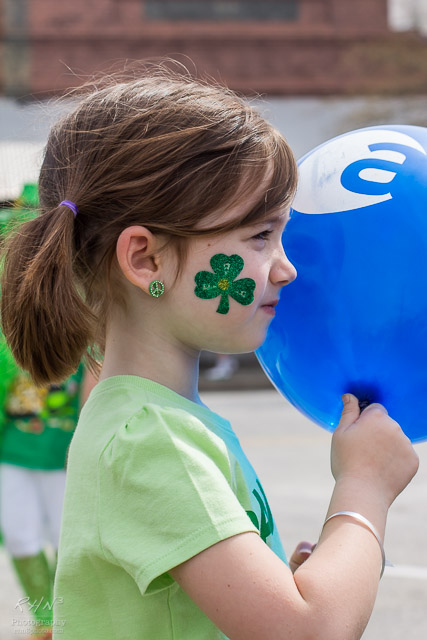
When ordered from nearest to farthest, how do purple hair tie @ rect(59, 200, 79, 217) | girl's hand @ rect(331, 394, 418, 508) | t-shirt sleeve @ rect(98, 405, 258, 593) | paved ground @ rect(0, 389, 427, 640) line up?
1. t-shirt sleeve @ rect(98, 405, 258, 593)
2. girl's hand @ rect(331, 394, 418, 508)
3. purple hair tie @ rect(59, 200, 79, 217)
4. paved ground @ rect(0, 389, 427, 640)

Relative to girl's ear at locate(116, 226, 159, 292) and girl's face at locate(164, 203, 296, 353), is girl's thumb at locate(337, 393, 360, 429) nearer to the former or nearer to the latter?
girl's face at locate(164, 203, 296, 353)

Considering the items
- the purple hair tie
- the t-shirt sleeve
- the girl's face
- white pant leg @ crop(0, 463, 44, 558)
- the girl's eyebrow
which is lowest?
white pant leg @ crop(0, 463, 44, 558)

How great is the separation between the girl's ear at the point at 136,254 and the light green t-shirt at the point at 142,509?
0.59 feet

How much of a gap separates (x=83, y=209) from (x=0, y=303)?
29 cm

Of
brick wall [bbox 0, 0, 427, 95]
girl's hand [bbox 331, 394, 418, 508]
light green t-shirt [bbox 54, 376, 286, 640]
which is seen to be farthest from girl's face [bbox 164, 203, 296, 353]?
brick wall [bbox 0, 0, 427, 95]

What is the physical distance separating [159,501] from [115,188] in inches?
21.9

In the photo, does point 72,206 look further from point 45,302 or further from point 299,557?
point 299,557

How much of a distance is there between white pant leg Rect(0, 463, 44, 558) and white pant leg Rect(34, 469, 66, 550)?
0.03 m

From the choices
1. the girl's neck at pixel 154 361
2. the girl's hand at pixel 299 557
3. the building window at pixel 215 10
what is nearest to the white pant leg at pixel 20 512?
the girl's hand at pixel 299 557

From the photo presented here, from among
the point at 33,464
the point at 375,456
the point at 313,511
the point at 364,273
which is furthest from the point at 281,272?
the point at 313,511

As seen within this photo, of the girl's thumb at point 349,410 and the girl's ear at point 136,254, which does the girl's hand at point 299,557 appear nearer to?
the girl's thumb at point 349,410

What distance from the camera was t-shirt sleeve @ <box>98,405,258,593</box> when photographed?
1389mm

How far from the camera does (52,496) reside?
4070 millimetres

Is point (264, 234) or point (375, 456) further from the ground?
point (264, 234)
